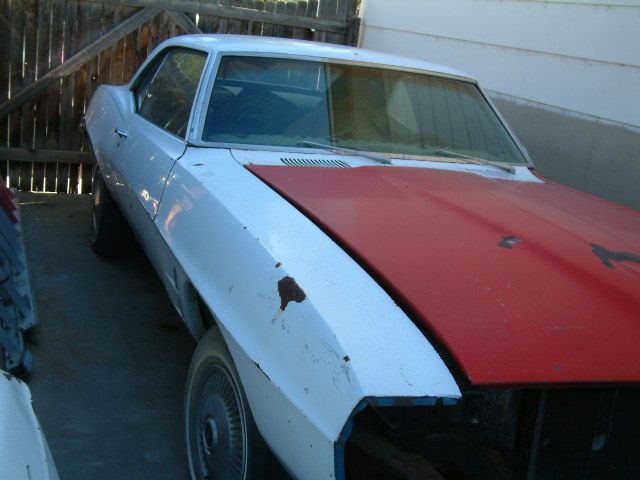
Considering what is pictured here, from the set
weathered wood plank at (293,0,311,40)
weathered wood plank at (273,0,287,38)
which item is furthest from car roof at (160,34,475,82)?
weathered wood plank at (293,0,311,40)

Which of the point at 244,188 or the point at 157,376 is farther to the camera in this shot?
the point at 157,376

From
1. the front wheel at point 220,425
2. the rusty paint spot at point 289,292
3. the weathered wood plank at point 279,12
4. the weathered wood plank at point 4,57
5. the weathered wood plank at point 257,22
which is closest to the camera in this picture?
the rusty paint spot at point 289,292

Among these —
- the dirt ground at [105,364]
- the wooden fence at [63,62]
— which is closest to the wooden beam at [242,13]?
the wooden fence at [63,62]

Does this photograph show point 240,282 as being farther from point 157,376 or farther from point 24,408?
point 157,376

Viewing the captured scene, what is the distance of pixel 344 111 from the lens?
3775 mm

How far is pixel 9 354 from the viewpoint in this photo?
3.42m

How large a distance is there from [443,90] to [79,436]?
2591 millimetres

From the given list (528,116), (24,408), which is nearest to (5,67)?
(528,116)

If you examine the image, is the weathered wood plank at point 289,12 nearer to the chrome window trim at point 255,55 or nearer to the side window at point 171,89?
the side window at point 171,89

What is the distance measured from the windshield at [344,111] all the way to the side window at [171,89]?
212 millimetres

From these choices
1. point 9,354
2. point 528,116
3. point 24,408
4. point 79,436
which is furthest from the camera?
point 528,116

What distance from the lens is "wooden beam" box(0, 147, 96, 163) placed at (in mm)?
6895

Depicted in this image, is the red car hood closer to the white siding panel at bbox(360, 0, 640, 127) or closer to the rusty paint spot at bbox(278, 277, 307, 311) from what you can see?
the rusty paint spot at bbox(278, 277, 307, 311)

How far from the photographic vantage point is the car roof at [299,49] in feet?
12.5
